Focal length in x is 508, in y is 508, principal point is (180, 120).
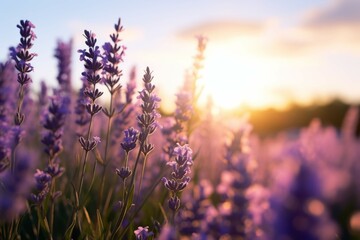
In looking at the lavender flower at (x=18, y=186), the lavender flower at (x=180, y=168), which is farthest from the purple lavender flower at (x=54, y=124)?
the lavender flower at (x=18, y=186)

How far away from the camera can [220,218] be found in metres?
1.59

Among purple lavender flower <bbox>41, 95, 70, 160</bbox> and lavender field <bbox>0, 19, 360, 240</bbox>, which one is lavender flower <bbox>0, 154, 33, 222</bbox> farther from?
purple lavender flower <bbox>41, 95, 70, 160</bbox>

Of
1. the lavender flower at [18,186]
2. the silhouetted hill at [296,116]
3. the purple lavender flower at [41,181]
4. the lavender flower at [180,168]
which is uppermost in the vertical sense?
the lavender flower at [18,186]

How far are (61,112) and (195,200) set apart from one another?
0.97 m

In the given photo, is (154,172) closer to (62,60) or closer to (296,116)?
(62,60)

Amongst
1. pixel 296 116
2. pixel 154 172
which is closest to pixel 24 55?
pixel 154 172

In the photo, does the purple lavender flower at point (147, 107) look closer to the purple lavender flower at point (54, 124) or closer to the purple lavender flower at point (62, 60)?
the purple lavender flower at point (54, 124)

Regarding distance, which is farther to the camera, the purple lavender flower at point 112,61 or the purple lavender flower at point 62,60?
the purple lavender flower at point 62,60

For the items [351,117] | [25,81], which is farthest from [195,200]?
[351,117]

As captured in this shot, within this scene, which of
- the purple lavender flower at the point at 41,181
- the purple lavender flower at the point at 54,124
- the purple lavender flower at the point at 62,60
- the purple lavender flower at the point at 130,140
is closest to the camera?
the purple lavender flower at the point at 54,124

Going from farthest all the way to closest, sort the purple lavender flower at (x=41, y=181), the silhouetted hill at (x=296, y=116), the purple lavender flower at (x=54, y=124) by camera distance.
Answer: the silhouetted hill at (x=296, y=116), the purple lavender flower at (x=41, y=181), the purple lavender flower at (x=54, y=124)

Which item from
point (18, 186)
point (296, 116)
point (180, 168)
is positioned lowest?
point (296, 116)

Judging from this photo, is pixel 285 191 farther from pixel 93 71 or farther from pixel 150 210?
pixel 150 210

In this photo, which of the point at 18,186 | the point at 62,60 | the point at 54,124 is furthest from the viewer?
the point at 62,60
